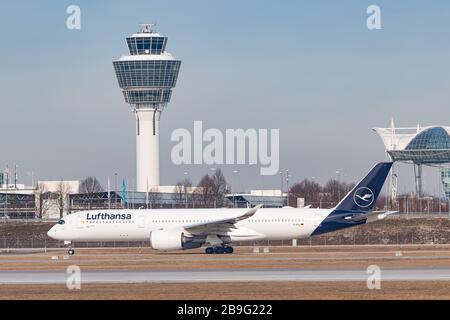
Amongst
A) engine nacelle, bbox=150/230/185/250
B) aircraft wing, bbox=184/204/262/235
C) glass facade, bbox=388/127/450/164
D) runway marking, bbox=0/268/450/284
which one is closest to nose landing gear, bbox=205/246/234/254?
aircraft wing, bbox=184/204/262/235

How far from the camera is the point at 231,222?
2717 inches

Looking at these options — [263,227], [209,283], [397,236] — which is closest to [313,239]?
[397,236]

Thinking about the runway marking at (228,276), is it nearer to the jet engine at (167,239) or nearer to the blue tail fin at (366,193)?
the jet engine at (167,239)

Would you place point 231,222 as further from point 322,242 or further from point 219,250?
point 322,242

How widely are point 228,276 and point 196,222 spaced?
26993 millimetres

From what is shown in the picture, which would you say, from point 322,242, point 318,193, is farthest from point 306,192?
point 322,242

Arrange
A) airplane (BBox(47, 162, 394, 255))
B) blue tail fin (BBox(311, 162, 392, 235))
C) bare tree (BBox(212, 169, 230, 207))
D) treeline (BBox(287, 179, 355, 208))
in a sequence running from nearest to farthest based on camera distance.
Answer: airplane (BBox(47, 162, 394, 255)) < blue tail fin (BBox(311, 162, 392, 235)) < treeline (BBox(287, 179, 355, 208)) < bare tree (BBox(212, 169, 230, 207))

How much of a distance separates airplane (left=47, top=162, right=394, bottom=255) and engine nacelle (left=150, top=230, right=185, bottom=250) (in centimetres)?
20

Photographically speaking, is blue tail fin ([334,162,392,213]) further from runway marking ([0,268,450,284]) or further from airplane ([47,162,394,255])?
runway marking ([0,268,450,284])

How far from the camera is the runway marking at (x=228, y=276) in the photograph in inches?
1647

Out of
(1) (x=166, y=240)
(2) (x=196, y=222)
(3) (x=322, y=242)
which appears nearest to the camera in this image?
(1) (x=166, y=240)

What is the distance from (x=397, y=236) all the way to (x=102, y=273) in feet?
188

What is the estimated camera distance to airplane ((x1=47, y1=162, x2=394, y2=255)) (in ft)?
228
